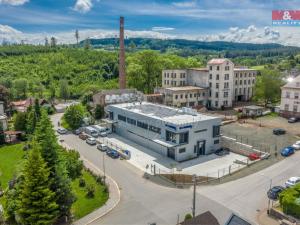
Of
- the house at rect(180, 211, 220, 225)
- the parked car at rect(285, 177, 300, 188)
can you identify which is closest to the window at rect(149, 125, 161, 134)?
the parked car at rect(285, 177, 300, 188)

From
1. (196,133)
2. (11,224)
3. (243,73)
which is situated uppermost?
(243,73)

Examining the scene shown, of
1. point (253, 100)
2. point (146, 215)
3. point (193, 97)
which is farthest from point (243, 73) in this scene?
point (146, 215)

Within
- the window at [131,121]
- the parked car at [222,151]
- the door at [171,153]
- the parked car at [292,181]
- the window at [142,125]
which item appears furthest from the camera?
the window at [131,121]

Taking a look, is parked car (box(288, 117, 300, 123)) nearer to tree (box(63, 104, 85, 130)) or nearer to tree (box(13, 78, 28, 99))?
tree (box(63, 104, 85, 130))

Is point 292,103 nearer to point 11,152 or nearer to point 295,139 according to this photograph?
point 295,139

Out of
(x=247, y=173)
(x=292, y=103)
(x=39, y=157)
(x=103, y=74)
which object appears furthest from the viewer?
(x=103, y=74)

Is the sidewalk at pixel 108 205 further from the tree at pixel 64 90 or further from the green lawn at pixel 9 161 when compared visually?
the tree at pixel 64 90

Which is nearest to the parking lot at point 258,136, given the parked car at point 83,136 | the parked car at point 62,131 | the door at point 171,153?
the door at point 171,153
